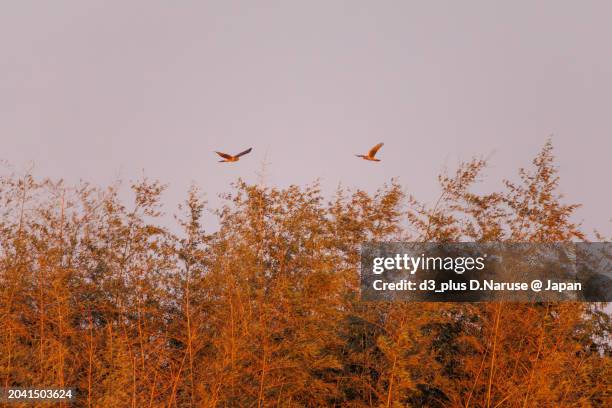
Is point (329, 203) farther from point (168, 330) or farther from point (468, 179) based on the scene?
point (168, 330)

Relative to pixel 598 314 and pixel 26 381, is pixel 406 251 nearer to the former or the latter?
pixel 598 314

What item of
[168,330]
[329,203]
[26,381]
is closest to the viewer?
[26,381]

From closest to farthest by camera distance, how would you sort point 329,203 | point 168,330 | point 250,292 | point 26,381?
point 26,381
point 250,292
point 168,330
point 329,203

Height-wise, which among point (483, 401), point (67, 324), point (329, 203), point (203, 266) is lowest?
point (483, 401)

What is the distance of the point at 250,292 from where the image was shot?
1379 cm

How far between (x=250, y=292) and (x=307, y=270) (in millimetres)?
1036

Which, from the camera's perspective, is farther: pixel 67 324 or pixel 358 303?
pixel 358 303

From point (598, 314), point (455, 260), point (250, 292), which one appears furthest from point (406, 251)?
point (598, 314)

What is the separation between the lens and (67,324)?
1398 cm

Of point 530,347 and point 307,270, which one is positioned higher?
point 307,270

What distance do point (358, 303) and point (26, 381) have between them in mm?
5068

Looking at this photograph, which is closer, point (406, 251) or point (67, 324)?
point (67, 324)

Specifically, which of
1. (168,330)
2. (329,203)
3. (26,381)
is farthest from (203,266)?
(26,381)

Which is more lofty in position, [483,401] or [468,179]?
[468,179]
